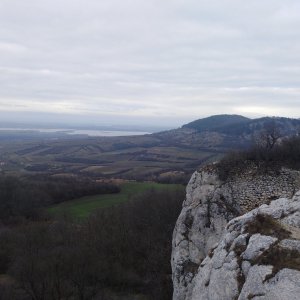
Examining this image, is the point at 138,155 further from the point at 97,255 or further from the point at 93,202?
the point at 97,255

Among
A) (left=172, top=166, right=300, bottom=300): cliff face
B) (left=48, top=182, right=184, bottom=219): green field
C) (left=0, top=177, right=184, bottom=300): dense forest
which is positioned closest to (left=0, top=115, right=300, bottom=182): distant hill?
(left=48, top=182, right=184, bottom=219): green field

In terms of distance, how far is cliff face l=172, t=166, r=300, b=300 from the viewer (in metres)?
10.3

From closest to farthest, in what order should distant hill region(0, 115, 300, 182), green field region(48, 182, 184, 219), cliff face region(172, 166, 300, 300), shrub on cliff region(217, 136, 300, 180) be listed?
cliff face region(172, 166, 300, 300), shrub on cliff region(217, 136, 300, 180), green field region(48, 182, 184, 219), distant hill region(0, 115, 300, 182)

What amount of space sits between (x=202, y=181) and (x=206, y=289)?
421 inches

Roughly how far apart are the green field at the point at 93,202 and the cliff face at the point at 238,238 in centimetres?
3739

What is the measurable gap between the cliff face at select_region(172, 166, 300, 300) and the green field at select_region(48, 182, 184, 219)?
37387mm

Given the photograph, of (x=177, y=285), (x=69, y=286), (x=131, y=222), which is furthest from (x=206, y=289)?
(x=131, y=222)

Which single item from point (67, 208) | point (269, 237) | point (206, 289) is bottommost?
point (67, 208)

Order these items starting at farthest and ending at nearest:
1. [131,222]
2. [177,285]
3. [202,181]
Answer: [131,222], [202,181], [177,285]

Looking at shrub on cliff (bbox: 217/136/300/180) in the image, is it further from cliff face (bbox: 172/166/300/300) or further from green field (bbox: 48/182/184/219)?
green field (bbox: 48/182/184/219)

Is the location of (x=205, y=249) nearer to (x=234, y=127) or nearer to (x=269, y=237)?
(x=269, y=237)

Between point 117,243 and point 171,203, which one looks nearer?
point 117,243

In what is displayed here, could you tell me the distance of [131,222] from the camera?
147ft

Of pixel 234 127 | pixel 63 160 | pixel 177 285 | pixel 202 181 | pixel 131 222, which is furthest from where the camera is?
pixel 234 127
